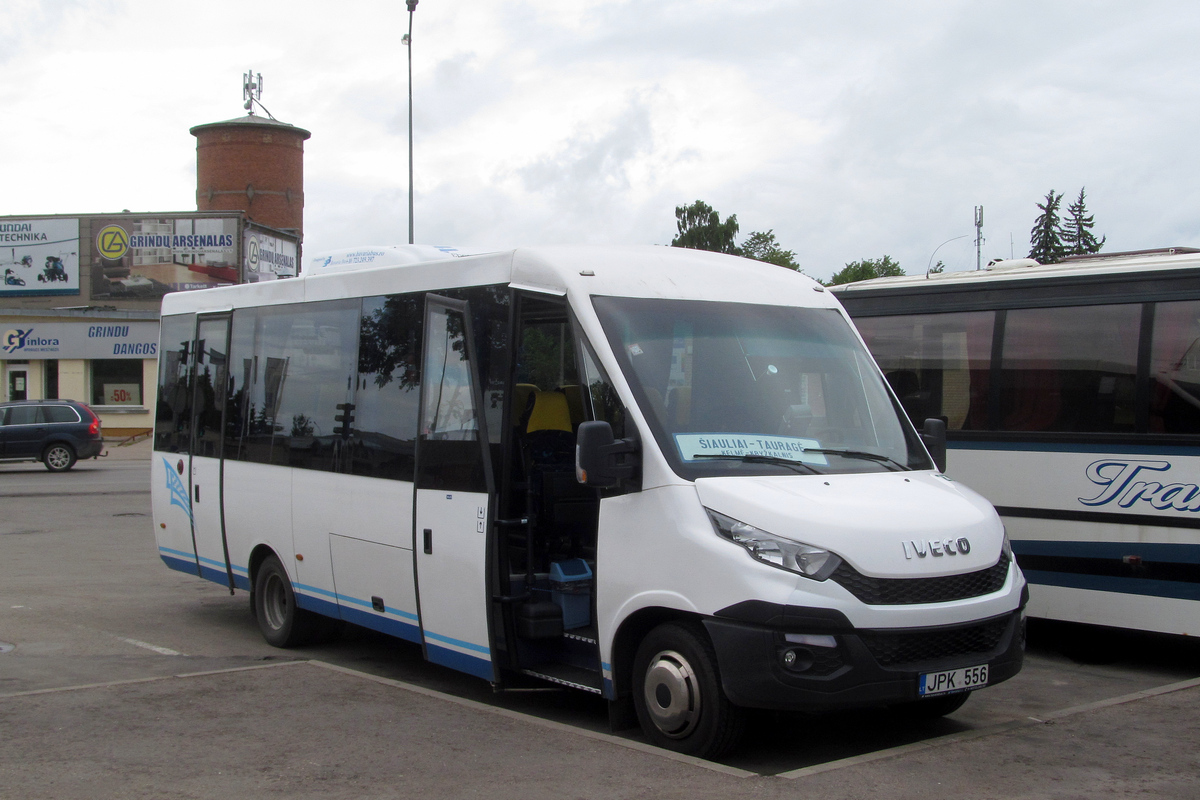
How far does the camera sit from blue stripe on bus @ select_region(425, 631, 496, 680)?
6.87 meters

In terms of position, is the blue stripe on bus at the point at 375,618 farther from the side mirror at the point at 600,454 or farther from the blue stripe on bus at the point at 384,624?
the side mirror at the point at 600,454

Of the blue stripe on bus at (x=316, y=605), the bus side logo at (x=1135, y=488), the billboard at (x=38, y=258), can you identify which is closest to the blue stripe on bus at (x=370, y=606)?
the blue stripe on bus at (x=316, y=605)

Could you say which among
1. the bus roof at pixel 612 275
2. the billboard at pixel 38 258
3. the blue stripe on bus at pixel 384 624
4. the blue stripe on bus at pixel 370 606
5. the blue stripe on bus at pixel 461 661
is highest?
the billboard at pixel 38 258

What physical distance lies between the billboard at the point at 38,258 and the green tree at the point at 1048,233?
47223 mm

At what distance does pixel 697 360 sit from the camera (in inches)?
250

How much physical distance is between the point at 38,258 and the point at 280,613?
4170 centimetres

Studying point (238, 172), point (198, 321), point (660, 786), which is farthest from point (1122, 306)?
point (238, 172)

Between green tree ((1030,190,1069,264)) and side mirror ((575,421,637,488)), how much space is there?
207 ft

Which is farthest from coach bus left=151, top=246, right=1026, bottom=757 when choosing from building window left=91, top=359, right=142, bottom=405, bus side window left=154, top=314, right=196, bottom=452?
building window left=91, top=359, right=142, bottom=405

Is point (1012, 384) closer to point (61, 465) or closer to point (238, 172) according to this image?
point (61, 465)

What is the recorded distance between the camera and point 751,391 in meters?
6.30

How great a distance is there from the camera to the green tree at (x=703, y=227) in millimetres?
69250

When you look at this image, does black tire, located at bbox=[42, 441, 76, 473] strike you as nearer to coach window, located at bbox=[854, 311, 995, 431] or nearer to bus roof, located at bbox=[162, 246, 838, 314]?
bus roof, located at bbox=[162, 246, 838, 314]

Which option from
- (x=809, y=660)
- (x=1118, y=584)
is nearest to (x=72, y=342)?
(x=1118, y=584)
